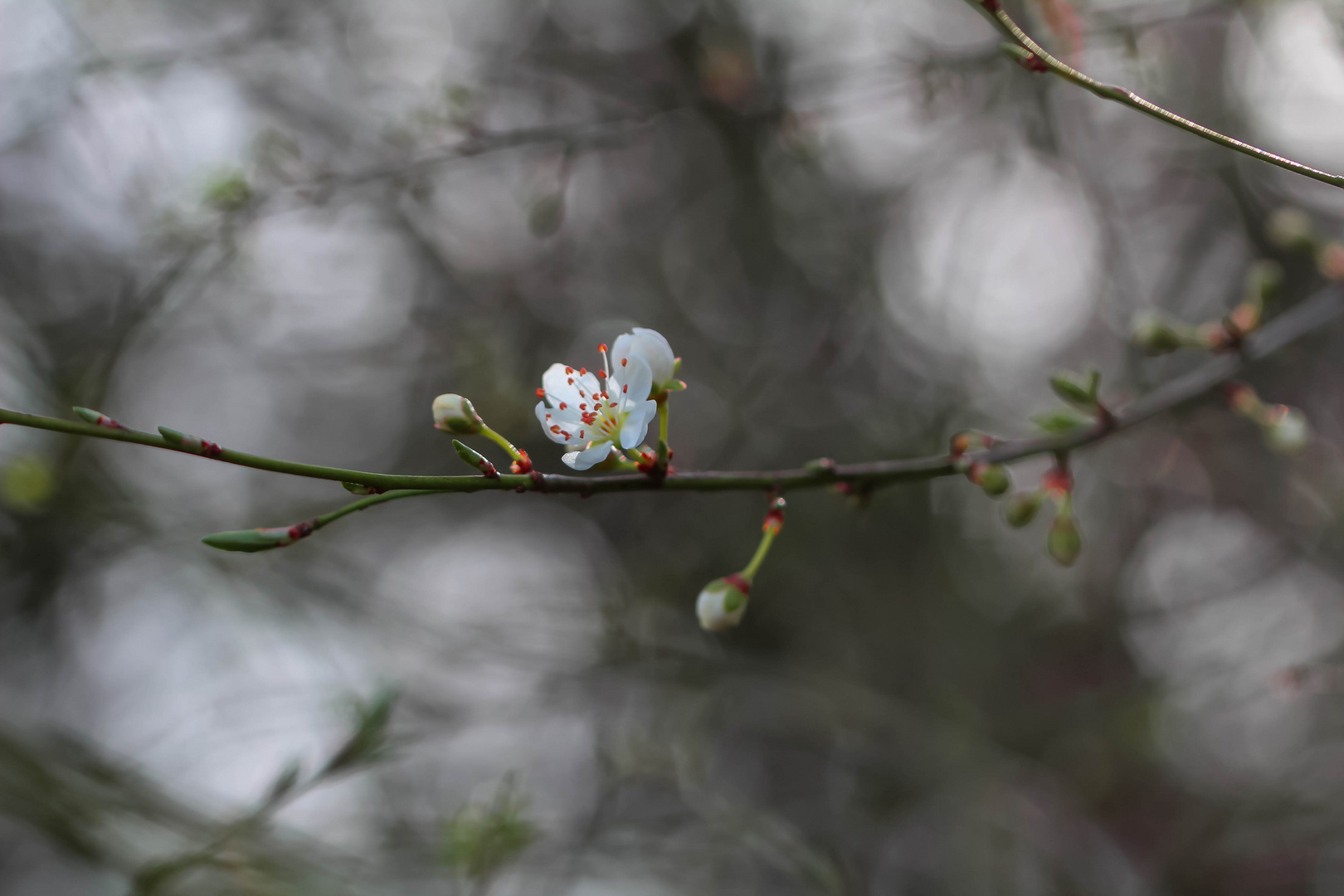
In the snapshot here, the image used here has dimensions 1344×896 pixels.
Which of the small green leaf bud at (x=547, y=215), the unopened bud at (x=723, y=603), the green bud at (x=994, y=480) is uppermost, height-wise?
the small green leaf bud at (x=547, y=215)

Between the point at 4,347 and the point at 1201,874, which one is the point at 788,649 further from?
the point at 4,347

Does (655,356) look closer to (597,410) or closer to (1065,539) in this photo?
(597,410)

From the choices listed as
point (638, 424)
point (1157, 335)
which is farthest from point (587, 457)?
point (1157, 335)

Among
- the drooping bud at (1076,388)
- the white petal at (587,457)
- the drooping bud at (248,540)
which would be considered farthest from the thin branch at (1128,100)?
the drooping bud at (248,540)

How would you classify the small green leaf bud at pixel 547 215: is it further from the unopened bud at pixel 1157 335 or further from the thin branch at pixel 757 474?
the unopened bud at pixel 1157 335

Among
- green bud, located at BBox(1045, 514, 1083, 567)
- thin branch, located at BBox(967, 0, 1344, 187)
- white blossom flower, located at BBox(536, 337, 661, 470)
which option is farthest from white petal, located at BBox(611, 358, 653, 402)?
green bud, located at BBox(1045, 514, 1083, 567)

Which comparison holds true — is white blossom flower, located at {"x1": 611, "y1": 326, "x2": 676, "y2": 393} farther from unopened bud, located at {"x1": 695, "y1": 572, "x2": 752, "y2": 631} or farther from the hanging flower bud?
unopened bud, located at {"x1": 695, "y1": 572, "x2": 752, "y2": 631}
